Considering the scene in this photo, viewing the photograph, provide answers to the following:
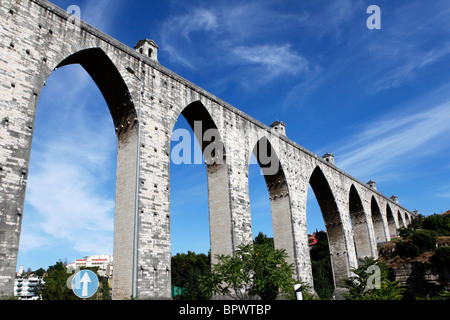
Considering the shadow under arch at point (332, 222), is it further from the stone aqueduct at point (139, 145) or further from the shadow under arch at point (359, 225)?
the shadow under arch at point (359, 225)

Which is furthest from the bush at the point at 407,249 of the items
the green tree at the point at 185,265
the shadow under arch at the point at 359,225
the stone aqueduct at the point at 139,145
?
the green tree at the point at 185,265

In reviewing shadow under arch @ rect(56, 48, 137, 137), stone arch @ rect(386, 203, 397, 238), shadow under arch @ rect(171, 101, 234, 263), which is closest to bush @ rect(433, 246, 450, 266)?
shadow under arch @ rect(171, 101, 234, 263)

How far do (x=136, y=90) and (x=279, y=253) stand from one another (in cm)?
859

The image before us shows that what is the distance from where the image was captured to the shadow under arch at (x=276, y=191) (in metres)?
22.7

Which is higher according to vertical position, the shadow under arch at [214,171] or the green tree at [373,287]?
the shadow under arch at [214,171]

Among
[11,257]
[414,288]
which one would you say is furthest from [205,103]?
[414,288]

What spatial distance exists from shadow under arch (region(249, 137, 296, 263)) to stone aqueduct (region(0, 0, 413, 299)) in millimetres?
67

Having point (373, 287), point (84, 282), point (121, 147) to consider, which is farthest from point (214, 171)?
point (84, 282)

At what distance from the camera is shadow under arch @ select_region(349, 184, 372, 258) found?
33500 millimetres

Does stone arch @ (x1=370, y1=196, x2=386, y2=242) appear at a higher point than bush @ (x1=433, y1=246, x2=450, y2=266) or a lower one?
higher

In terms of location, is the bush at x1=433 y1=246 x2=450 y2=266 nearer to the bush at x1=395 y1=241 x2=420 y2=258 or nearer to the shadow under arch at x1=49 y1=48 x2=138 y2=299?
the bush at x1=395 y1=241 x2=420 y2=258

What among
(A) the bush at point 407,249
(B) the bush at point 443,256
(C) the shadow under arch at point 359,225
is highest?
(C) the shadow under arch at point 359,225

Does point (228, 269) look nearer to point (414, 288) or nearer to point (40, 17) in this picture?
point (40, 17)

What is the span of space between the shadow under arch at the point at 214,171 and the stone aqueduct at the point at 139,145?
0.06m
